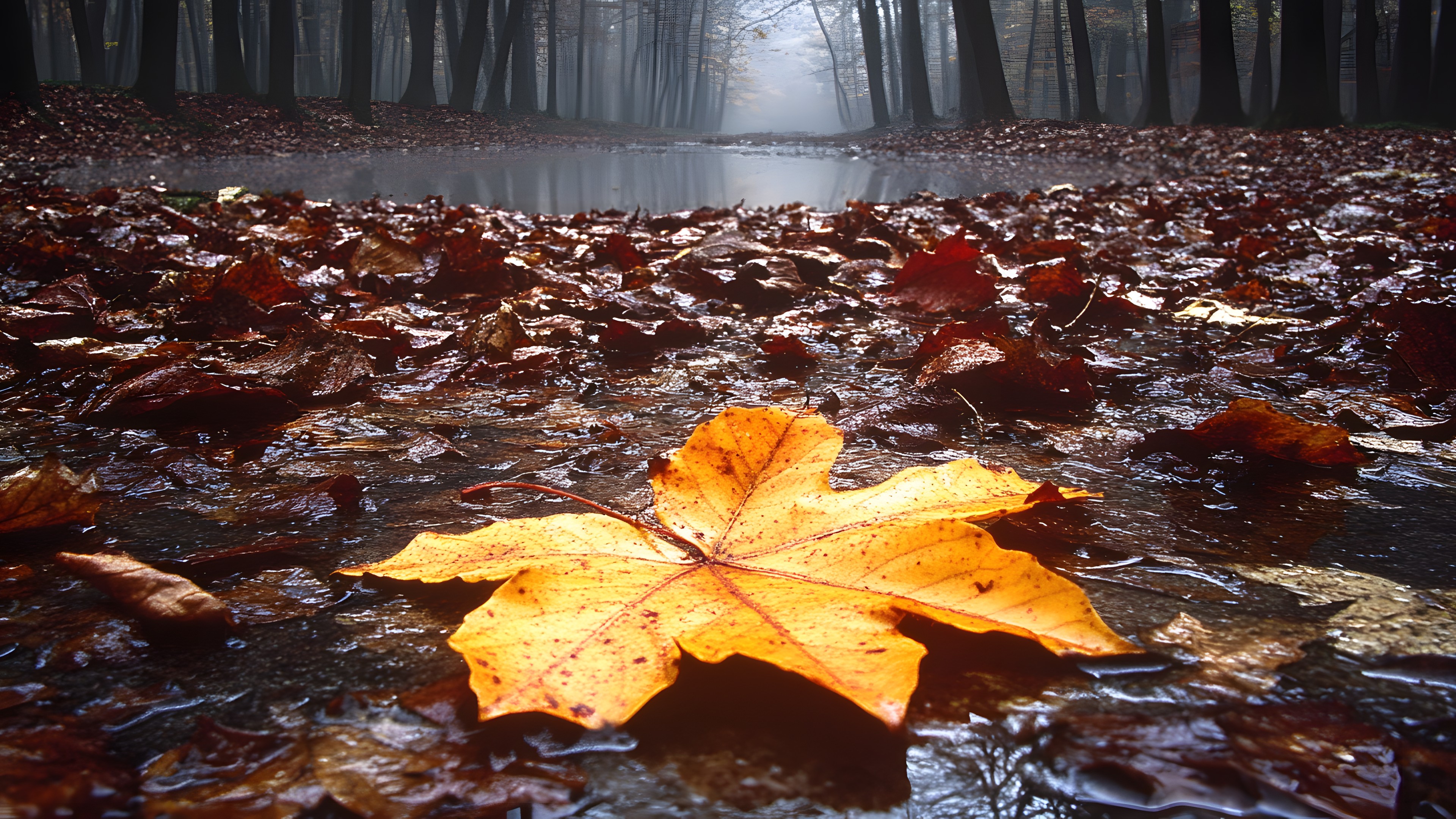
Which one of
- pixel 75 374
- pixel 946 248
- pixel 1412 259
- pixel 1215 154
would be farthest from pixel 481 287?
pixel 1215 154

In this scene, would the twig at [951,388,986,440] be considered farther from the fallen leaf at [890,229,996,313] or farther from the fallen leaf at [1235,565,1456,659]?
the fallen leaf at [890,229,996,313]

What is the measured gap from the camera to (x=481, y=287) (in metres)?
3.04

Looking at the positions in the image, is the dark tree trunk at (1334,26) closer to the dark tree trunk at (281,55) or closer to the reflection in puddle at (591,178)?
the reflection in puddle at (591,178)

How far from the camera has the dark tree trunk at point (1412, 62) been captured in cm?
1535

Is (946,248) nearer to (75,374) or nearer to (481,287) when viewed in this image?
(481,287)

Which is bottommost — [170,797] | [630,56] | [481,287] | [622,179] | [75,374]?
[170,797]

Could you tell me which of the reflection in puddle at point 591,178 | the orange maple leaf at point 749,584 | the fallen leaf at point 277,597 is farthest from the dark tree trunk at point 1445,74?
the fallen leaf at point 277,597

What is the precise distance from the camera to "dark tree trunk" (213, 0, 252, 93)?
2002 cm

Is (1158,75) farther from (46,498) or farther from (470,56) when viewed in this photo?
(46,498)

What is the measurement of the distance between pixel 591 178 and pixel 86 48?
72.7ft

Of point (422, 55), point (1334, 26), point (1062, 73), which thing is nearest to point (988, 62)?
point (1334, 26)

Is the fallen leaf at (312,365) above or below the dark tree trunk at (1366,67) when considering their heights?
below

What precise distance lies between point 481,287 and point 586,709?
2656mm

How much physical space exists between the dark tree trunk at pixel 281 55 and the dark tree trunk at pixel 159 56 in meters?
2.08
